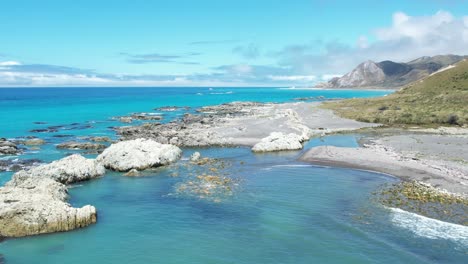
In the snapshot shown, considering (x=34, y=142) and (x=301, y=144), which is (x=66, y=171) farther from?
(x=301, y=144)

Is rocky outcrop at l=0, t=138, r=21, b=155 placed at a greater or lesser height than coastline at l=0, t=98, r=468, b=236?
lesser

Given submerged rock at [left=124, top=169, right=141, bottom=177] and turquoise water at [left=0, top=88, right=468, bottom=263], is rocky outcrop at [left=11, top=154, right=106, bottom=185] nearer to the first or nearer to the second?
turquoise water at [left=0, top=88, right=468, bottom=263]

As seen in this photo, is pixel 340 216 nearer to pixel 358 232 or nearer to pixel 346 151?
pixel 358 232

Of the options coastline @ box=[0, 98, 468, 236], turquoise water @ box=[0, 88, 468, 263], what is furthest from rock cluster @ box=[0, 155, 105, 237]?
turquoise water @ box=[0, 88, 468, 263]

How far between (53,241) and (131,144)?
77.8 ft

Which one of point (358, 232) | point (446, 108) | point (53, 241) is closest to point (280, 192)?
point (358, 232)

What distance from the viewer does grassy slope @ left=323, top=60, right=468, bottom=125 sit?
84.9 m

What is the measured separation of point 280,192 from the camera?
3828 cm

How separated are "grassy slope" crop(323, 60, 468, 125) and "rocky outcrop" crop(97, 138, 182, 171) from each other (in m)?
56.6

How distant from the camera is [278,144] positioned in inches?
2393

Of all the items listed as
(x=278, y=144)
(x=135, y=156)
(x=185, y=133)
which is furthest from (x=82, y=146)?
(x=278, y=144)

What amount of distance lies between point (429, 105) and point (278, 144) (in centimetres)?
6157

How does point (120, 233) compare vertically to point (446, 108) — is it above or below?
below

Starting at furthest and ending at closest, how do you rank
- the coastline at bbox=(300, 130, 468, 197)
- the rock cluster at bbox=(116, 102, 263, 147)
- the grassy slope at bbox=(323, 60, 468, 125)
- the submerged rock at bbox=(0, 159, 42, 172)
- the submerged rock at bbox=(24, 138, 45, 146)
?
the grassy slope at bbox=(323, 60, 468, 125)
the submerged rock at bbox=(24, 138, 45, 146)
the rock cluster at bbox=(116, 102, 263, 147)
the submerged rock at bbox=(0, 159, 42, 172)
the coastline at bbox=(300, 130, 468, 197)
